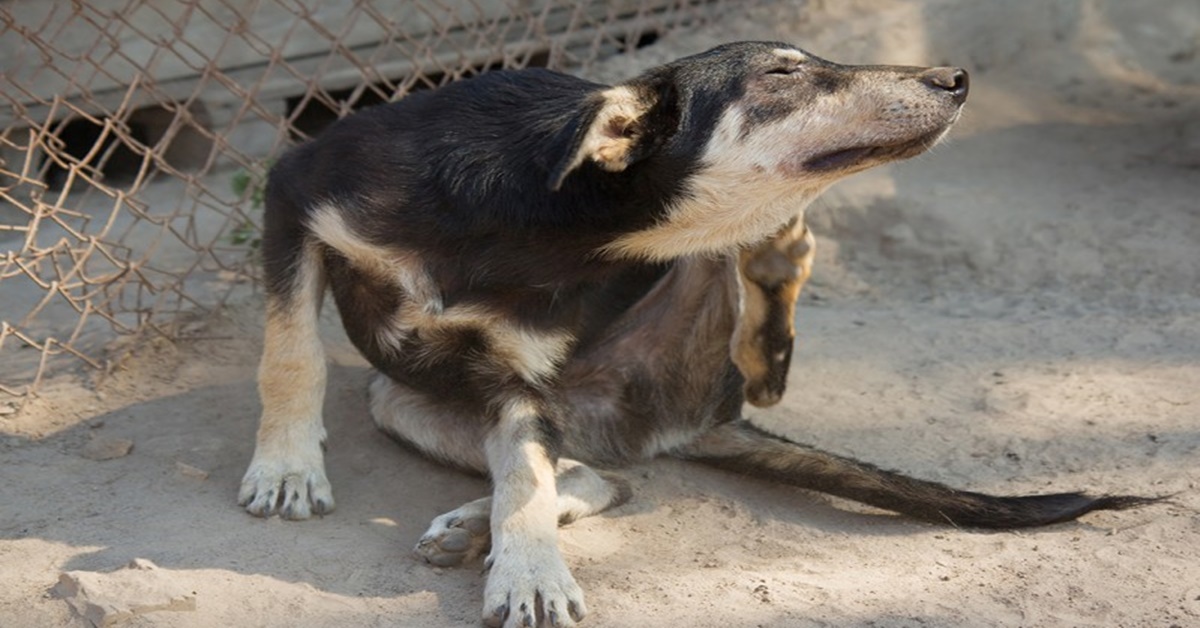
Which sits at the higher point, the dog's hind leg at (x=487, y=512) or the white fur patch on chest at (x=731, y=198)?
the white fur patch on chest at (x=731, y=198)

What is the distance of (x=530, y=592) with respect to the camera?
3.62m

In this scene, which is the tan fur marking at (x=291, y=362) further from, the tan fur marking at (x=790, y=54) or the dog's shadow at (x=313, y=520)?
the tan fur marking at (x=790, y=54)

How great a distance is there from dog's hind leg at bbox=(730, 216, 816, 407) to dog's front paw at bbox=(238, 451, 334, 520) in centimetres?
139

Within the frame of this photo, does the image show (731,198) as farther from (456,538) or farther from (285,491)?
(285,491)

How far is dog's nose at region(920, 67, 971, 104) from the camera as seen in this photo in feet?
12.8

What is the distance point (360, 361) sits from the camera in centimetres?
528

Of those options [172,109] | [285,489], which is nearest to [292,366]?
[285,489]

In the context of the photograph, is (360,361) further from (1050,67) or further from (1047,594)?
(1050,67)

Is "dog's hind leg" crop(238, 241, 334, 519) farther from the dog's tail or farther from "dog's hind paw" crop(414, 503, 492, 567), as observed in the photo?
the dog's tail

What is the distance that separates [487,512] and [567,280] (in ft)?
2.34

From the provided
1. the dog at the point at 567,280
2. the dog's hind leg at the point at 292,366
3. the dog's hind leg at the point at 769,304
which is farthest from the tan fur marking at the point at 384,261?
the dog's hind leg at the point at 769,304

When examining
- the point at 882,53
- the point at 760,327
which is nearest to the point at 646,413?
the point at 760,327

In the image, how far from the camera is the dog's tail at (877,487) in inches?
163

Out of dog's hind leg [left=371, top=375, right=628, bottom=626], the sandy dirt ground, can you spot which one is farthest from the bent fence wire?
dog's hind leg [left=371, top=375, right=628, bottom=626]
